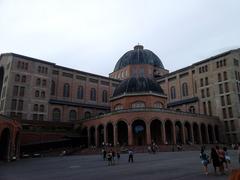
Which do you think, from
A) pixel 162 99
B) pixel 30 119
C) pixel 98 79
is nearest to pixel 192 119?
pixel 162 99

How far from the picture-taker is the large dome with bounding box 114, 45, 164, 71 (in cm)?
7725

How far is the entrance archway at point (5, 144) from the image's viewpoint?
36375 mm

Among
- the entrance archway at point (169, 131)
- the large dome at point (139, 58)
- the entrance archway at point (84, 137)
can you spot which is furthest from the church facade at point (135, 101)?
the large dome at point (139, 58)

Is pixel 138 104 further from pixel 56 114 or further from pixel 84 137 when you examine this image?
pixel 56 114

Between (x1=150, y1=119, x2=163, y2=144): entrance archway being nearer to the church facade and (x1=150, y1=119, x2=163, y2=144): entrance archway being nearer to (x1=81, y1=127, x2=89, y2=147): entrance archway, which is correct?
the church facade

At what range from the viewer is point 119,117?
4753 cm

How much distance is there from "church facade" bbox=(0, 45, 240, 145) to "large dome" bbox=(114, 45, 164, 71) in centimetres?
1078

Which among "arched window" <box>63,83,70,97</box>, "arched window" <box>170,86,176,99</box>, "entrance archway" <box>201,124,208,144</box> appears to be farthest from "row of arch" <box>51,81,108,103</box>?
"entrance archway" <box>201,124,208,144</box>

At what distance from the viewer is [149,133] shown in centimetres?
4516

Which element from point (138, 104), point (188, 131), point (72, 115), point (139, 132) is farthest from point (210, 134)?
point (72, 115)

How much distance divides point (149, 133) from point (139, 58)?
122ft

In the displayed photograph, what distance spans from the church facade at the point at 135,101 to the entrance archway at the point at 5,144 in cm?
839

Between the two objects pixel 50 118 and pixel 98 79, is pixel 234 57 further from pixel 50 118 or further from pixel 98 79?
pixel 50 118

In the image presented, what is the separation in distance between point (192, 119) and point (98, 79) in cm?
3103
